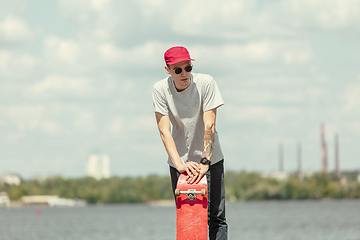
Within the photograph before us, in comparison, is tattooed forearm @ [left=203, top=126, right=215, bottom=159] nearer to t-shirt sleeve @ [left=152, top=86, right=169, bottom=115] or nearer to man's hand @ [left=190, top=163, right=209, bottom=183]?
man's hand @ [left=190, top=163, right=209, bottom=183]

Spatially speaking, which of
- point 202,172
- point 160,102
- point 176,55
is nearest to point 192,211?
point 202,172

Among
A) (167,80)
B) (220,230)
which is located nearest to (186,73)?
(167,80)

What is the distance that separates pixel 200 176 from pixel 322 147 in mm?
194122

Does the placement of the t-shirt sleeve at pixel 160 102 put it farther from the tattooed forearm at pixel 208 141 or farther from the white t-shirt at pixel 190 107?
the tattooed forearm at pixel 208 141

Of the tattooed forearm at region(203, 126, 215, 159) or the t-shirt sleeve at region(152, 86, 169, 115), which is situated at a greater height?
the t-shirt sleeve at region(152, 86, 169, 115)

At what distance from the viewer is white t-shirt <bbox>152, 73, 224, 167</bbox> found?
330 inches

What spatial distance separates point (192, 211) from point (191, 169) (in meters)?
0.62

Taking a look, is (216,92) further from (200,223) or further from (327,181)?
(327,181)

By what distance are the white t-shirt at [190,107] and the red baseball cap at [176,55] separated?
1.52 feet

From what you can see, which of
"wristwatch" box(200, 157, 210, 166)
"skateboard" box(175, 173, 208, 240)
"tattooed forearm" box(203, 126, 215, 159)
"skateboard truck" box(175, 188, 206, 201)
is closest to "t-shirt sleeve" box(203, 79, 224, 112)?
"tattooed forearm" box(203, 126, 215, 159)

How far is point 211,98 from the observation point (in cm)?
839

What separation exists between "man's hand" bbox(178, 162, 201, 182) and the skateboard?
0.14 metres

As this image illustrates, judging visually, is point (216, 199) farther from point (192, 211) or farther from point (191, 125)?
point (191, 125)

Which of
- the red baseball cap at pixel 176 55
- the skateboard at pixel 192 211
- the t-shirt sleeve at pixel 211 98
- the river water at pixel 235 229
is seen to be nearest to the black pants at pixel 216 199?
the skateboard at pixel 192 211
